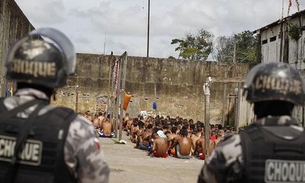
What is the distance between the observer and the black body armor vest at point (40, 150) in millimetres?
2326

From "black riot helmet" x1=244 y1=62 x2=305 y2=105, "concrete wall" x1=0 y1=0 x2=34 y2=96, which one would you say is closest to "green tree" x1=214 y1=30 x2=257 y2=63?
"concrete wall" x1=0 y1=0 x2=34 y2=96

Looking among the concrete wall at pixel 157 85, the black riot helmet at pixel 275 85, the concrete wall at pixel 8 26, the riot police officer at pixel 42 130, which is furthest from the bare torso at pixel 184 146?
the concrete wall at pixel 157 85

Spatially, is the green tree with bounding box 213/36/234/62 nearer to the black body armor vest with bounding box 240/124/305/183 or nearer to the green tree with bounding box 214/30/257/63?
the green tree with bounding box 214/30/257/63

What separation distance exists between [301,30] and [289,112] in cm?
1719

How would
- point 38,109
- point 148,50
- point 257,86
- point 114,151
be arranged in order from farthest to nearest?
point 148,50 < point 114,151 < point 257,86 < point 38,109

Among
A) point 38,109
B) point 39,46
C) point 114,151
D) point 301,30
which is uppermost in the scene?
point 301,30

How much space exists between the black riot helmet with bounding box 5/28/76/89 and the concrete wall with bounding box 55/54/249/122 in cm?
2237

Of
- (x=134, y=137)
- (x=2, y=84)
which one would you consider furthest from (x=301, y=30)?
(x=2, y=84)

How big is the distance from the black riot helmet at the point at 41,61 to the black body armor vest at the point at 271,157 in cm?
91

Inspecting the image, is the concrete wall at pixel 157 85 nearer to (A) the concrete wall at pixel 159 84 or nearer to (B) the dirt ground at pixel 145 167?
(A) the concrete wall at pixel 159 84

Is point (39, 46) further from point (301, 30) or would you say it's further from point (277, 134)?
point (301, 30)

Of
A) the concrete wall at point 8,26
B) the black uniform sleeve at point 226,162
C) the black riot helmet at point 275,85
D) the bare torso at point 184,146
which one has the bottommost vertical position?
the bare torso at point 184,146

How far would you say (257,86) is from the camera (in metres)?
2.66

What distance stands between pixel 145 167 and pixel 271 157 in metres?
8.44
